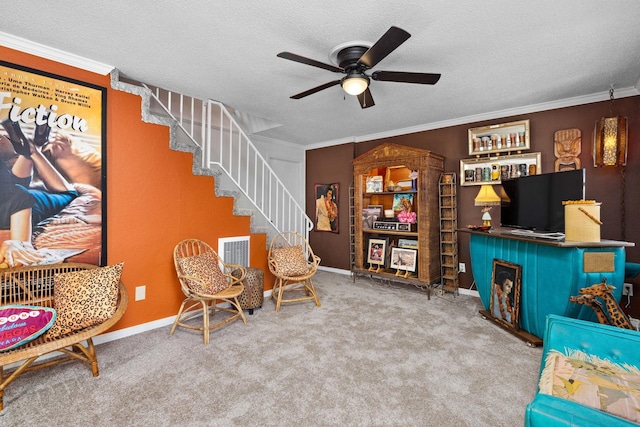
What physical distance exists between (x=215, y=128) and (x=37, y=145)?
97.4 inches

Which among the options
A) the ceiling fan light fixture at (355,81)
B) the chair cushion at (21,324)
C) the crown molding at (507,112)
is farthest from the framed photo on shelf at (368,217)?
the chair cushion at (21,324)

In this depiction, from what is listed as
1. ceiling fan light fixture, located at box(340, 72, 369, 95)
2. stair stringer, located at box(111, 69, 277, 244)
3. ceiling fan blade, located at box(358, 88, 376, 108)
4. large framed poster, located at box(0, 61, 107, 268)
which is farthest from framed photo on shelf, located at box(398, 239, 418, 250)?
large framed poster, located at box(0, 61, 107, 268)

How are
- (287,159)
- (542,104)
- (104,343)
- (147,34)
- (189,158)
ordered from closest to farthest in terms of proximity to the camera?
(147,34) < (104,343) < (189,158) < (542,104) < (287,159)

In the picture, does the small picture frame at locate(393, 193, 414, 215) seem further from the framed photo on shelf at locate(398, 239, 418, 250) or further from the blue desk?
the blue desk

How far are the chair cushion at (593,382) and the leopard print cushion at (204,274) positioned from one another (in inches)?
103

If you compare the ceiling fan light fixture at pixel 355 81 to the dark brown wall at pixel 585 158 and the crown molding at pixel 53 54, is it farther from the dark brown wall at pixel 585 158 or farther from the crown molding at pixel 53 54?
the dark brown wall at pixel 585 158

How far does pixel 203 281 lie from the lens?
2850 mm

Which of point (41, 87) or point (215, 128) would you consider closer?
point (41, 87)

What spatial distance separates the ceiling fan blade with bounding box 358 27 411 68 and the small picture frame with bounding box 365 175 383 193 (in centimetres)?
268

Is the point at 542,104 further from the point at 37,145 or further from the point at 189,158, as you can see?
the point at 37,145

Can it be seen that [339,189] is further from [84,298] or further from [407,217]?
[84,298]

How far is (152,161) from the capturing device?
3016 mm

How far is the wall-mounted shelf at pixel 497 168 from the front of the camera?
3705 mm

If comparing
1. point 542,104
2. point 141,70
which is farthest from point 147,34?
point 542,104
